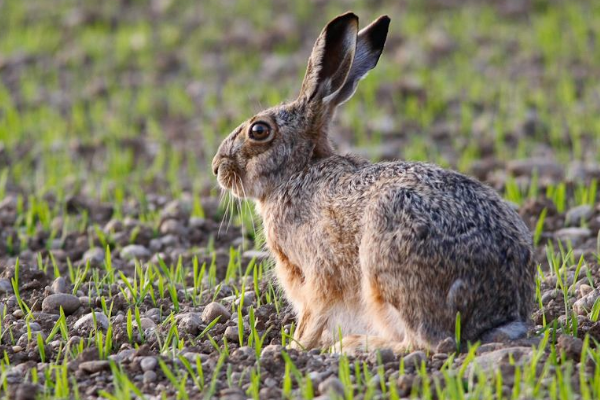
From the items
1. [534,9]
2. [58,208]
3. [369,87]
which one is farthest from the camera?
[534,9]

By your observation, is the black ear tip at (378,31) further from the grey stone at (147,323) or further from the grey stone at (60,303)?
the grey stone at (60,303)

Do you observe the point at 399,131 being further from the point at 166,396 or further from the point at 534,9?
the point at 166,396

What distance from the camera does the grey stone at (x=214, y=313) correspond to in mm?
5227

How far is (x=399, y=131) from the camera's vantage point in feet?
33.1

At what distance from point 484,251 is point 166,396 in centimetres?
151

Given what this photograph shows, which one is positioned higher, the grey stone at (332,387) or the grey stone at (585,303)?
the grey stone at (332,387)

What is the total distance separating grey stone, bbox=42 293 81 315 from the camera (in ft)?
17.8

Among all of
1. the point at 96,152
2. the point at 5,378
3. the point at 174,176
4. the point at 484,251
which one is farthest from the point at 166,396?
the point at 96,152

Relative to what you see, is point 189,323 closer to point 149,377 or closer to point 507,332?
point 149,377

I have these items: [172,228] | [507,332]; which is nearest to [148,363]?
[507,332]

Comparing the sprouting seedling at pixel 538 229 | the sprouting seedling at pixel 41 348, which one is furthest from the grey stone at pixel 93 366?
the sprouting seedling at pixel 538 229

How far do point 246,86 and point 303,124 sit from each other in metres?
6.08

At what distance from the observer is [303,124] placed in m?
5.69

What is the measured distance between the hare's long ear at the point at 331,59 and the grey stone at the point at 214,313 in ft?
4.22
